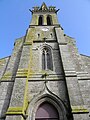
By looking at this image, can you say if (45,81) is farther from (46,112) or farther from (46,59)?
(46,59)

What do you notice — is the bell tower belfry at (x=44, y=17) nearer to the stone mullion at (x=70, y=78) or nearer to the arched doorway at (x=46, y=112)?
the stone mullion at (x=70, y=78)

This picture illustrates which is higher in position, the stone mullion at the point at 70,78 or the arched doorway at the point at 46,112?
the stone mullion at the point at 70,78

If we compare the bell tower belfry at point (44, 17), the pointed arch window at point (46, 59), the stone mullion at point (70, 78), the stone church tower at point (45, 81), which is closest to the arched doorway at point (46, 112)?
the stone church tower at point (45, 81)

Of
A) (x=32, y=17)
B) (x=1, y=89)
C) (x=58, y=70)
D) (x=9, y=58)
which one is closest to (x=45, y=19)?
(x=32, y=17)

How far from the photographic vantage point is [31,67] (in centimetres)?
1383

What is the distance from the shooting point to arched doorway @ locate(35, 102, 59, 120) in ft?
35.0

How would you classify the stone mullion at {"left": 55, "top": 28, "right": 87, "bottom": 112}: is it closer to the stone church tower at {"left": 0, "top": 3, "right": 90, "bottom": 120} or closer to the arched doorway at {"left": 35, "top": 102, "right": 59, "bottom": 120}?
the stone church tower at {"left": 0, "top": 3, "right": 90, "bottom": 120}

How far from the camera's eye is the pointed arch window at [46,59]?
46.5 ft

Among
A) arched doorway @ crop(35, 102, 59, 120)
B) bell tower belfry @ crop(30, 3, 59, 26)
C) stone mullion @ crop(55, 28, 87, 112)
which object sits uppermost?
bell tower belfry @ crop(30, 3, 59, 26)

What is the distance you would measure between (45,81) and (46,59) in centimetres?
294

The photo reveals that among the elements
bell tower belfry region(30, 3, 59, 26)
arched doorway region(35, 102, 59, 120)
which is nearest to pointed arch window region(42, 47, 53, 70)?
arched doorway region(35, 102, 59, 120)

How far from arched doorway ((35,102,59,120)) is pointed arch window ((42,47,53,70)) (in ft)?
11.6

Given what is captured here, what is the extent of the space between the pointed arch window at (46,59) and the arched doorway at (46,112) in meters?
3.53

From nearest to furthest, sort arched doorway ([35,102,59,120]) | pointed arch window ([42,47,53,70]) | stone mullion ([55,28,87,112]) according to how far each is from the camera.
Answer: stone mullion ([55,28,87,112]) → arched doorway ([35,102,59,120]) → pointed arch window ([42,47,53,70])
